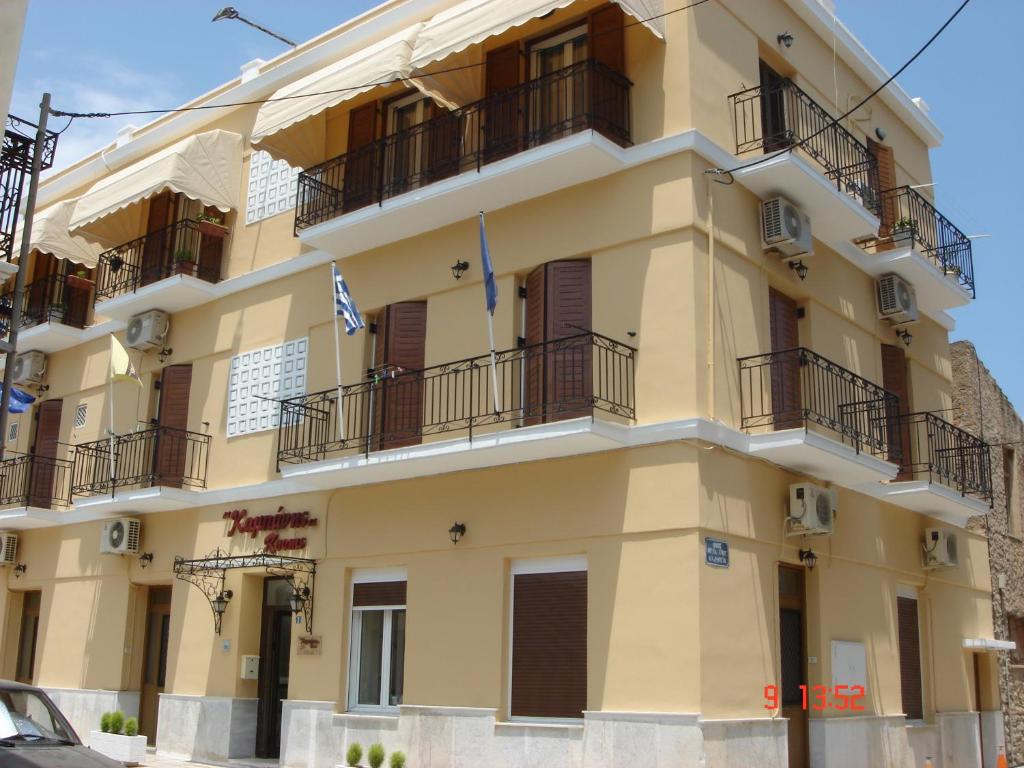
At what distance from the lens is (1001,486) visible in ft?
70.2

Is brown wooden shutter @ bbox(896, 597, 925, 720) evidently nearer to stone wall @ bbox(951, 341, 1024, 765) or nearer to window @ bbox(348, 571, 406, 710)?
stone wall @ bbox(951, 341, 1024, 765)

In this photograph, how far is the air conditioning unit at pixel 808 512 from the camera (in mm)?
14031

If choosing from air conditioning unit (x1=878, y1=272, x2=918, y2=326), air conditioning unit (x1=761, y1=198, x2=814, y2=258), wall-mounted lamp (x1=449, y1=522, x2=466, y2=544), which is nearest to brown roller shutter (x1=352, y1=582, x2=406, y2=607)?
wall-mounted lamp (x1=449, y1=522, x2=466, y2=544)

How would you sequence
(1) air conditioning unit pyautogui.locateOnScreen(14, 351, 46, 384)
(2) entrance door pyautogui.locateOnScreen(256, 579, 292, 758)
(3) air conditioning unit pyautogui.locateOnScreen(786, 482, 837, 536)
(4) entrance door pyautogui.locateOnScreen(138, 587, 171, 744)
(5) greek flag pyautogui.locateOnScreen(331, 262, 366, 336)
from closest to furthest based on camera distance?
(3) air conditioning unit pyautogui.locateOnScreen(786, 482, 837, 536), (5) greek flag pyautogui.locateOnScreen(331, 262, 366, 336), (2) entrance door pyautogui.locateOnScreen(256, 579, 292, 758), (4) entrance door pyautogui.locateOnScreen(138, 587, 171, 744), (1) air conditioning unit pyautogui.locateOnScreen(14, 351, 46, 384)

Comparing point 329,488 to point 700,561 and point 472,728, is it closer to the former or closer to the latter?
point 472,728

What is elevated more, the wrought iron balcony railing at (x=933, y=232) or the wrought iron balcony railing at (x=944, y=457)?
the wrought iron balcony railing at (x=933, y=232)

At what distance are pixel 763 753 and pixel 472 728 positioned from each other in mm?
3535

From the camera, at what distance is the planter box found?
16.4 m

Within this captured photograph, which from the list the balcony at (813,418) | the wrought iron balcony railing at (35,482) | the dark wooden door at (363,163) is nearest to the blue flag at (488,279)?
the dark wooden door at (363,163)

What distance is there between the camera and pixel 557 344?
14.4m

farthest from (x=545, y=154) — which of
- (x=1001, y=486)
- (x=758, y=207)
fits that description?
(x=1001, y=486)

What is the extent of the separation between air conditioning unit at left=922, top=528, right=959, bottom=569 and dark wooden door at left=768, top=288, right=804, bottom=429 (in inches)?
167

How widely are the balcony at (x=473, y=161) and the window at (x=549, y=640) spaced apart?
493 centimetres

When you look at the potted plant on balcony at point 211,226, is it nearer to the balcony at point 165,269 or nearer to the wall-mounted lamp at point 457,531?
the balcony at point 165,269
